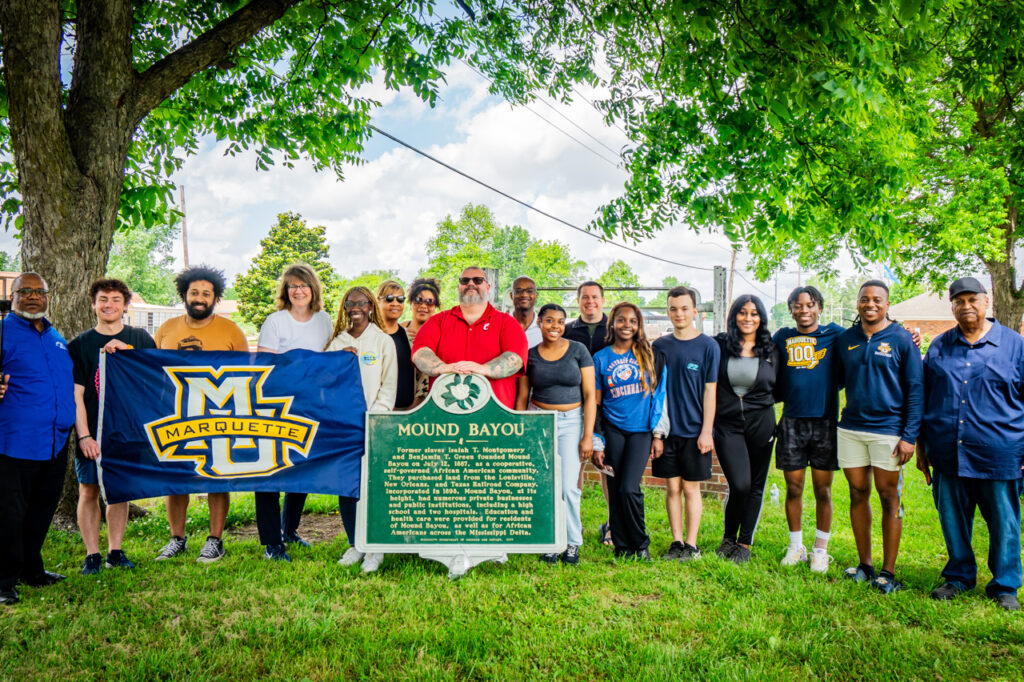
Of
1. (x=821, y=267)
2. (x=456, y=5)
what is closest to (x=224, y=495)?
(x=456, y=5)

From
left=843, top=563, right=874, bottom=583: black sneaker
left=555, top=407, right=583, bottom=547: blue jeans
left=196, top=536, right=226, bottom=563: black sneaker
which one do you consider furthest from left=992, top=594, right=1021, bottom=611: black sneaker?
left=196, top=536, right=226, bottom=563: black sneaker

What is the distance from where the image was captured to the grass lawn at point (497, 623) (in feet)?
11.1

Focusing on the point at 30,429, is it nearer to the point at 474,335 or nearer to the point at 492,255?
the point at 474,335

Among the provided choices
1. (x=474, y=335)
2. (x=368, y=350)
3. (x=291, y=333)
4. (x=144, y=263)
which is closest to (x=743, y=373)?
(x=474, y=335)

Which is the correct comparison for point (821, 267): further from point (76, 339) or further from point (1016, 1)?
point (76, 339)

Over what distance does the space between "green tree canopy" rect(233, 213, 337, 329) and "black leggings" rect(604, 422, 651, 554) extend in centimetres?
4068

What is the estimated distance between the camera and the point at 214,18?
7.43 meters

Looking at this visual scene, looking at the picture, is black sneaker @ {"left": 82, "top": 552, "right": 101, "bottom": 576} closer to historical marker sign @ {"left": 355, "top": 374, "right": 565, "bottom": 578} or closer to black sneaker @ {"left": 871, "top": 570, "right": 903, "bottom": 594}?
historical marker sign @ {"left": 355, "top": 374, "right": 565, "bottom": 578}

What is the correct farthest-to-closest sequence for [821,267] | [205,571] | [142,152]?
[821,267]
[142,152]
[205,571]

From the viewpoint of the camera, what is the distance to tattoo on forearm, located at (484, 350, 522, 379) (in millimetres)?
4617

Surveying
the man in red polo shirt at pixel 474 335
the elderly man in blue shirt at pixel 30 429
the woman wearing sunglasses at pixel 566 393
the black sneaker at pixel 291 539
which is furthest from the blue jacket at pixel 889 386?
the elderly man in blue shirt at pixel 30 429

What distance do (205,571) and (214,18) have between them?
252 inches

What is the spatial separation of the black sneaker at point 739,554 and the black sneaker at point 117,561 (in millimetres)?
4615

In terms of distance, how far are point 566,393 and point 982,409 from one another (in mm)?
2836
